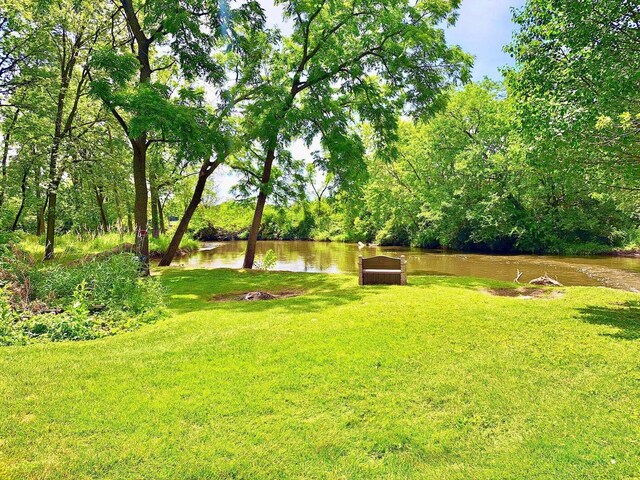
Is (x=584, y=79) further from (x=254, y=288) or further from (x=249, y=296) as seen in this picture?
(x=254, y=288)

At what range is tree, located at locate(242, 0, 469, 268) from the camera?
12891 millimetres

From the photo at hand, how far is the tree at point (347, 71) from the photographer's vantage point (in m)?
12.9

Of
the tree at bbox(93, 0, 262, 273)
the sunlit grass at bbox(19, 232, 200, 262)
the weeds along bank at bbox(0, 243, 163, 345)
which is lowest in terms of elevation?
the weeds along bank at bbox(0, 243, 163, 345)

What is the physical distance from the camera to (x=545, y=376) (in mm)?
4121

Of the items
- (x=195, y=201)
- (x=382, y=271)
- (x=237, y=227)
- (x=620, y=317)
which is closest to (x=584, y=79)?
(x=620, y=317)

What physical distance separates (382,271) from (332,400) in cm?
694

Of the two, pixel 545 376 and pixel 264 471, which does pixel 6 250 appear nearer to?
pixel 264 471

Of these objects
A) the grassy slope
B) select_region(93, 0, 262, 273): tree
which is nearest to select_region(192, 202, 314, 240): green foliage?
select_region(93, 0, 262, 273): tree

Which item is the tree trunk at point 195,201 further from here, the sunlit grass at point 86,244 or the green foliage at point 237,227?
the green foliage at point 237,227

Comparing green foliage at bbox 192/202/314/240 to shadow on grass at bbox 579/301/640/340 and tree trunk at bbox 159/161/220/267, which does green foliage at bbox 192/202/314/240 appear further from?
shadow on grass at bbox 579/301/640/340

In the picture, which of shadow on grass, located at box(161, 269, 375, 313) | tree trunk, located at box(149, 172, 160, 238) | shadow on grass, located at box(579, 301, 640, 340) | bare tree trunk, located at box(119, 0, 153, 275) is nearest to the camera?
shadow on grass, located at box(579, 301, 640, 340)

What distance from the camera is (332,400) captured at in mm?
3623

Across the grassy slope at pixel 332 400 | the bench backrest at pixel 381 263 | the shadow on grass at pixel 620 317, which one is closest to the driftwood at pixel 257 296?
the grassy slope at pixel 332 400

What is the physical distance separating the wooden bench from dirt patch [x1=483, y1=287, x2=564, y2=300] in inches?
89.1
